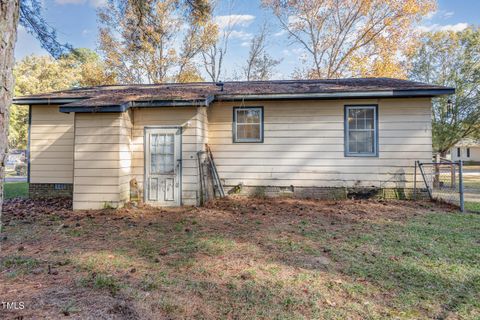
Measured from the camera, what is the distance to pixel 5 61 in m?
1.95

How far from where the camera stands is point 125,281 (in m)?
3.10

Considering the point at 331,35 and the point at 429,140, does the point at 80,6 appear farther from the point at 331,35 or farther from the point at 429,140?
the point at 331,35

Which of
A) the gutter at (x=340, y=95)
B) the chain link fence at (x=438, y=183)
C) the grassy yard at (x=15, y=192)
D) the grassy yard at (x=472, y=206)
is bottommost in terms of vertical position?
the grassy yard at (x=472, y=206)

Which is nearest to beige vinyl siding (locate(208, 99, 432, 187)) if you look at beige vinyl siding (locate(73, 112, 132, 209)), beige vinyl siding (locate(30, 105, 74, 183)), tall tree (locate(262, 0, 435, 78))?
beige vinyl siding (locate(73, 112, 132, 209))

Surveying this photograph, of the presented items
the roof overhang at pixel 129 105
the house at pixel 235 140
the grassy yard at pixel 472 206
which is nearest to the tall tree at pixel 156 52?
the house at pixel 235 140

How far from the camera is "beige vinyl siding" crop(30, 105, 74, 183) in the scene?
8984 mm

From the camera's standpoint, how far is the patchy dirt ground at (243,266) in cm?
260

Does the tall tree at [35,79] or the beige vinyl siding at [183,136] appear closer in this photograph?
the beige vinyl siding at [183,136]

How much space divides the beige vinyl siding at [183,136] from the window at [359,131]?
13.2 feet

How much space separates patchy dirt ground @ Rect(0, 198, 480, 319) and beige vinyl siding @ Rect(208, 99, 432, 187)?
192 centimetres

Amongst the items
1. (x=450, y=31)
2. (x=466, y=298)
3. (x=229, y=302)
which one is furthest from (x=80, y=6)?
(x=450, y=31)

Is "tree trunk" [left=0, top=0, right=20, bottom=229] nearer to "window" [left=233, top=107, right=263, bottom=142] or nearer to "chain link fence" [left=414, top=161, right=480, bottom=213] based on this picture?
"window" [left=233, top=107, right=263, bottom=142]

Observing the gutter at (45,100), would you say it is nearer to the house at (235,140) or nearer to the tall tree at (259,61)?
the house at (235,140)

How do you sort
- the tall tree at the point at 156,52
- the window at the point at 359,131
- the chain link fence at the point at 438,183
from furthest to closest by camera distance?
the tall tree at the point at 156,52, the window at the point at 359,131, the chain link fence at the point at 438,183
